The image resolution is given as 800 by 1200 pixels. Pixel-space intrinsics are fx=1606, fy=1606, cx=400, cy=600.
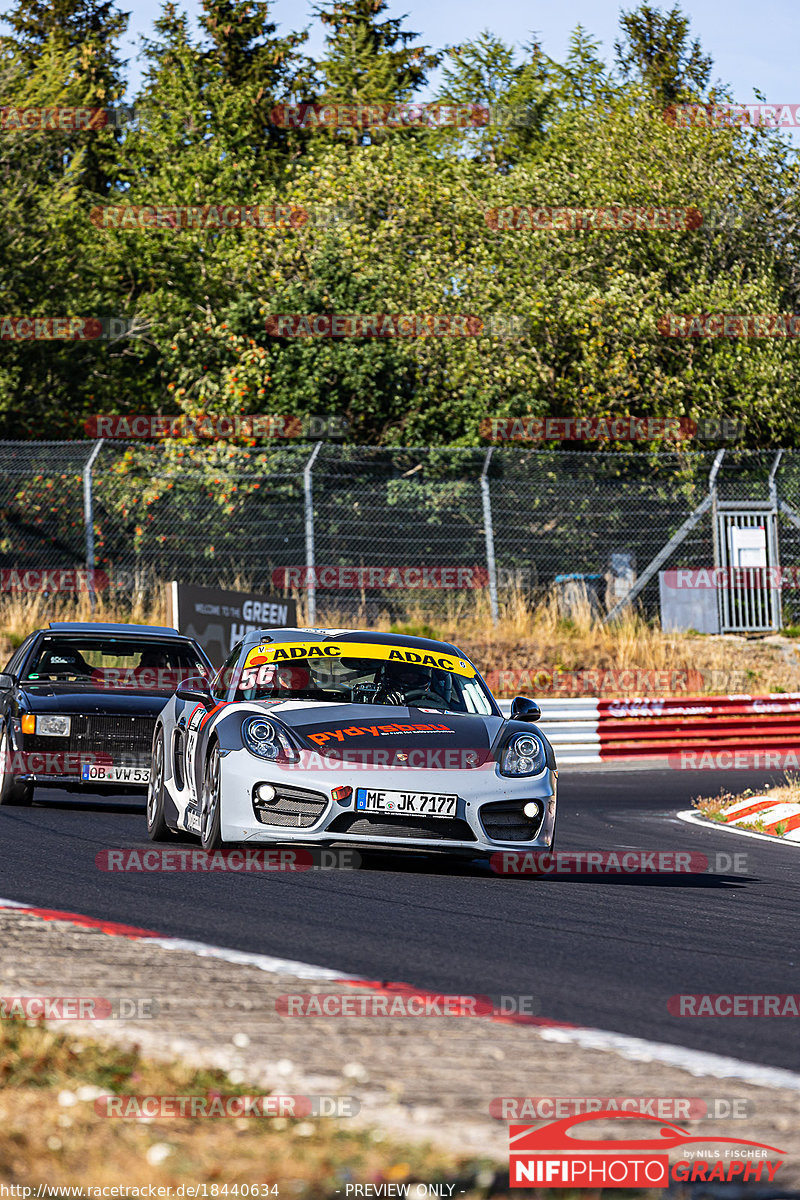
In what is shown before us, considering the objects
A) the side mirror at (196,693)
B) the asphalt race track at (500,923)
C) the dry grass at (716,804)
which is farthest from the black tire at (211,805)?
the dry grass at (716,804)

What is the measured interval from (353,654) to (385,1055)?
5.55 m

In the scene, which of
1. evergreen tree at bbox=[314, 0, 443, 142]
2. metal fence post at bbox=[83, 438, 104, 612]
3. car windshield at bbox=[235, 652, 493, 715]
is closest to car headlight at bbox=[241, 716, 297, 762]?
car windshield at bbox=[235, 652, 493, 715]

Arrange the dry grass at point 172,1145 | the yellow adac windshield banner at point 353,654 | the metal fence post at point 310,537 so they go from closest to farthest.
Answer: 1. the dry grass at point 172,1145
2. the yellow adac windshield banner at point 353,654
3. the metal fence post at point 310,537

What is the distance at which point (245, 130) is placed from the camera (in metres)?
41.1

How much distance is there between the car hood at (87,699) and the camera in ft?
38.7

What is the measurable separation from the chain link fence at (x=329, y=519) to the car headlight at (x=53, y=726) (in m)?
9.92

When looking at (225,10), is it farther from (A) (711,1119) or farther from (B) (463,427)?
(A) (711,1119)

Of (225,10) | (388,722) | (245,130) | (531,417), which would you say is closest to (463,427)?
(531,417)

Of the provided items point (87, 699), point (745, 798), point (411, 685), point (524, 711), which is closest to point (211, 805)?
point (411, 685)

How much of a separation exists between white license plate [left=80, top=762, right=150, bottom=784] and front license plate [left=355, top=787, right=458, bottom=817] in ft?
13.0

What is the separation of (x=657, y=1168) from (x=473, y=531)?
63.3 ft

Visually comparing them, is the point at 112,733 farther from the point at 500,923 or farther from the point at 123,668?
the point at 500,923

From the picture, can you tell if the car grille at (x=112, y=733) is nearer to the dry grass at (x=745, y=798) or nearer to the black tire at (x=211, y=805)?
the black tire at (x=211, y=805)

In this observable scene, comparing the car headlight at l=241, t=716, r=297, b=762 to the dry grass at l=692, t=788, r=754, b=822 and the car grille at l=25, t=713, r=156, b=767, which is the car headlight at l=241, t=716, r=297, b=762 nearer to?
the car grille at l=25, t=713, r=156, b=767
